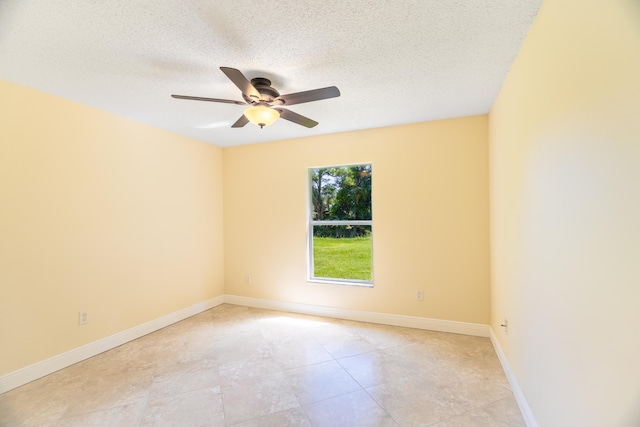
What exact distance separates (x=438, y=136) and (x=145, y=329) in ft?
13.5

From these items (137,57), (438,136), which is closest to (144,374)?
(137,57)

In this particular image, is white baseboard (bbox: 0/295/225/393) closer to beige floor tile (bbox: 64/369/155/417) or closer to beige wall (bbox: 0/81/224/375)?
beige wall (bbox: 0/81/224/375)

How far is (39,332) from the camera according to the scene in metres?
2.40

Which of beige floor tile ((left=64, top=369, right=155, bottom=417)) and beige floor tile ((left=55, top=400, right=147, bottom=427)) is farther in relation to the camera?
beige floor tile ((left=64, top=369, right=155, bottom=417))

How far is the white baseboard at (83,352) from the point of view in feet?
7.33

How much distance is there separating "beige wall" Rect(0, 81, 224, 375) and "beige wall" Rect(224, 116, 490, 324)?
33.1 inches

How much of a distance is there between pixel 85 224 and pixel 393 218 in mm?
3333

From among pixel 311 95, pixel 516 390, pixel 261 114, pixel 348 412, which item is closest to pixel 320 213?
pixel 261 114

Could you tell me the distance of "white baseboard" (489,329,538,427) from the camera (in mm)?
1707

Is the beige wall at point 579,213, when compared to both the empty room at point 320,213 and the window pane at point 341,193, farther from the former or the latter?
the window pane at point 341,193

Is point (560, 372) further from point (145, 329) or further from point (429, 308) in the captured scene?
point (145, 329)

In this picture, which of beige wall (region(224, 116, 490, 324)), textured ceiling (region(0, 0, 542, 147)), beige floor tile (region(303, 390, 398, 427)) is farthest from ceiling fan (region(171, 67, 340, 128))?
beige floor tile (region(303, 390, 398, 427))

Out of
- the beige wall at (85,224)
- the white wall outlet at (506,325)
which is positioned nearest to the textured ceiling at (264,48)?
the beige wall at (85,224)

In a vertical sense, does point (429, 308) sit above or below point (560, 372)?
below
